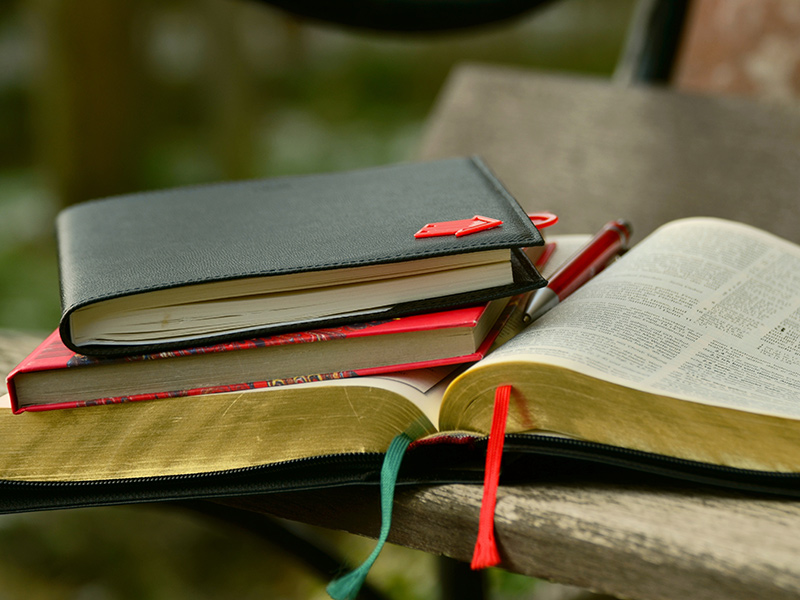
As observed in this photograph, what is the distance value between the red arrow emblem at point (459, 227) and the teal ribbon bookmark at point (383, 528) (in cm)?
15

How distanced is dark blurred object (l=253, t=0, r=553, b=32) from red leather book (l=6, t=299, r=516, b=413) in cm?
70

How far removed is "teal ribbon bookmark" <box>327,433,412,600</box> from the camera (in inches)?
17.5

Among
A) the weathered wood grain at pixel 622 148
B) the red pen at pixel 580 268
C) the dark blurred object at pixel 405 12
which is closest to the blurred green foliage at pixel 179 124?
the weathered wood grain at pixel 622 148

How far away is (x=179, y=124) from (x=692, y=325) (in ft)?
10.5

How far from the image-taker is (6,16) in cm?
313

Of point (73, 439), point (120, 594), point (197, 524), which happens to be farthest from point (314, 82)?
point (73, 439)

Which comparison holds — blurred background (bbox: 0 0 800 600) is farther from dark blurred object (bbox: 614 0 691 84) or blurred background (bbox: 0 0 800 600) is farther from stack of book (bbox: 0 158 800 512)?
stack of book (bbox: 0 158 800 512)

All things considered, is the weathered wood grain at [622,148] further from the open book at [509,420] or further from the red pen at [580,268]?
the open book at [509,420]

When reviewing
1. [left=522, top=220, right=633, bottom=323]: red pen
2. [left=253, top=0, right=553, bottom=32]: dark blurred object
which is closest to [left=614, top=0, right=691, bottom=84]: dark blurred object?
[left=253, top=0, right=553, bottom=32]: dark blurred object

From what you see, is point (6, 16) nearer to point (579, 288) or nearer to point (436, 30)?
point (436, 30)

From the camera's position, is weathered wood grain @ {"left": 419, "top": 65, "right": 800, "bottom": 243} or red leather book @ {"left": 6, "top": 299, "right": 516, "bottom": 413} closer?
red leather book @ {"left": 6, "top": 299, "right": 516, "bottom": 413}

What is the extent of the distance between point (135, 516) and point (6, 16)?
8.01ft

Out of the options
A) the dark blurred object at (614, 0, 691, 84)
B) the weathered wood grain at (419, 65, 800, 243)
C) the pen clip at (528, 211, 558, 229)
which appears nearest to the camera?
the pen clip at (528, 211, 558, 229)

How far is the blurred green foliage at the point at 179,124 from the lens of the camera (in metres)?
1.68
